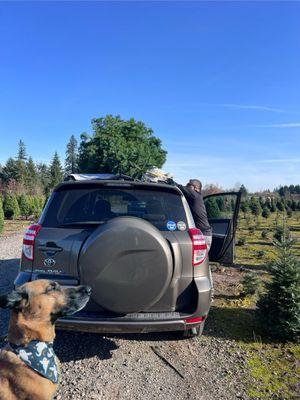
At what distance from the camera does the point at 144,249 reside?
3424 millimetres

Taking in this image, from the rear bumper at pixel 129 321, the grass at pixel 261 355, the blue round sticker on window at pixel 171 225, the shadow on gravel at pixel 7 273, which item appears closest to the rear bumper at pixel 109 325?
the rear bumper at pixel 129 321

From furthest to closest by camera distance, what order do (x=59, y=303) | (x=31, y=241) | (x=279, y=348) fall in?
1. (x=279, y=348)
2. (x=31, y=241)
3. (x=59, y=303)

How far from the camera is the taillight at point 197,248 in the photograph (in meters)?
3.71

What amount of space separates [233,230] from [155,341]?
2512mm

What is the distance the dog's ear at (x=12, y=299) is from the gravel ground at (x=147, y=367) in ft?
3.92

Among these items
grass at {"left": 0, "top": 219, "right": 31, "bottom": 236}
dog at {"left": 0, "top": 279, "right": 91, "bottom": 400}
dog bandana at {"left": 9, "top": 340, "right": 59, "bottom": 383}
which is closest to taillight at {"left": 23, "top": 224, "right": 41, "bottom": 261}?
dog at {"left": 0, "top": 279, "right": 91, "bottom": 400}

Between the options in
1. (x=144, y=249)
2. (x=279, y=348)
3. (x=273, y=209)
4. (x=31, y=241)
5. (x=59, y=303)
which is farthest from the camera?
(x=273, y=209)

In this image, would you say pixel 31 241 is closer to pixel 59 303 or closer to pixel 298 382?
pixel 59 303

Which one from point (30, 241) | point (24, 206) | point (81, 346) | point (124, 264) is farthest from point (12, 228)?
point (124, 264)

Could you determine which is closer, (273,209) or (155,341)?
(155,341)

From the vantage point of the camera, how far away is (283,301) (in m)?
4.46

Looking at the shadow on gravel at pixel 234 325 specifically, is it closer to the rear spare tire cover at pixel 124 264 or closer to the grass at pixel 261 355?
the grass at pixel 261 355

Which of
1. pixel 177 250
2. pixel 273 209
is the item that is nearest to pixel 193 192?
pixel 177 250

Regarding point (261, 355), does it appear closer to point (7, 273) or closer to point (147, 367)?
point (147, 367)
